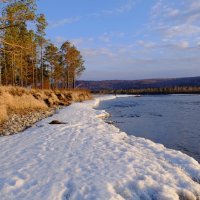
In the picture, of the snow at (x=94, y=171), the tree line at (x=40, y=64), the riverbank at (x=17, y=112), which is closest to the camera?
the snow at (x=94, y=171)

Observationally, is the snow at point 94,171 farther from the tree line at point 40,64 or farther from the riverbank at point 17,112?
the tree line at point 40,64

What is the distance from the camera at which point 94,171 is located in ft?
27.3

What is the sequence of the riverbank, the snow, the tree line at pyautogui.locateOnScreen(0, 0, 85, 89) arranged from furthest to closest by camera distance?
the tree line at pyautogui.locateOnScreen(0, 0, 85, 89)
the riverbank
the snow

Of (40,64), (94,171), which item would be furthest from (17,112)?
(40,64)

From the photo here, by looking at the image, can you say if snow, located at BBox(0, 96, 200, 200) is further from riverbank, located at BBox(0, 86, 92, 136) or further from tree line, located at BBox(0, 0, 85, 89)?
tree line, located at BBox(0, 0, 85, 89)

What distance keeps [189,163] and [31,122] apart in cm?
1242

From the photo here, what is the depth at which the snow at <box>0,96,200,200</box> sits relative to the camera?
6.98 m

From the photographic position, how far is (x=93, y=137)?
538 inches

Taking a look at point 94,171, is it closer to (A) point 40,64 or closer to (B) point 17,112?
(B) point 17,112

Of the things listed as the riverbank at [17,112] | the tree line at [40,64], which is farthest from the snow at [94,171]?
the tree line at [40,64]

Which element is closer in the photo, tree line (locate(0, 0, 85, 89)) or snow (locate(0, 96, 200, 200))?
snow (locate(0, 96, 200, 200))

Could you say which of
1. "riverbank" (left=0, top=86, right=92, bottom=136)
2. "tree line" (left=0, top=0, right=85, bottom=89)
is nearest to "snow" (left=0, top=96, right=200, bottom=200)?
"riverbank" (left=0, top=86, right=92, bottom=136)

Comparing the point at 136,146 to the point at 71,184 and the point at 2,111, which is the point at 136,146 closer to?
the point at 71,184

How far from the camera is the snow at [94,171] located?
6984 mm
